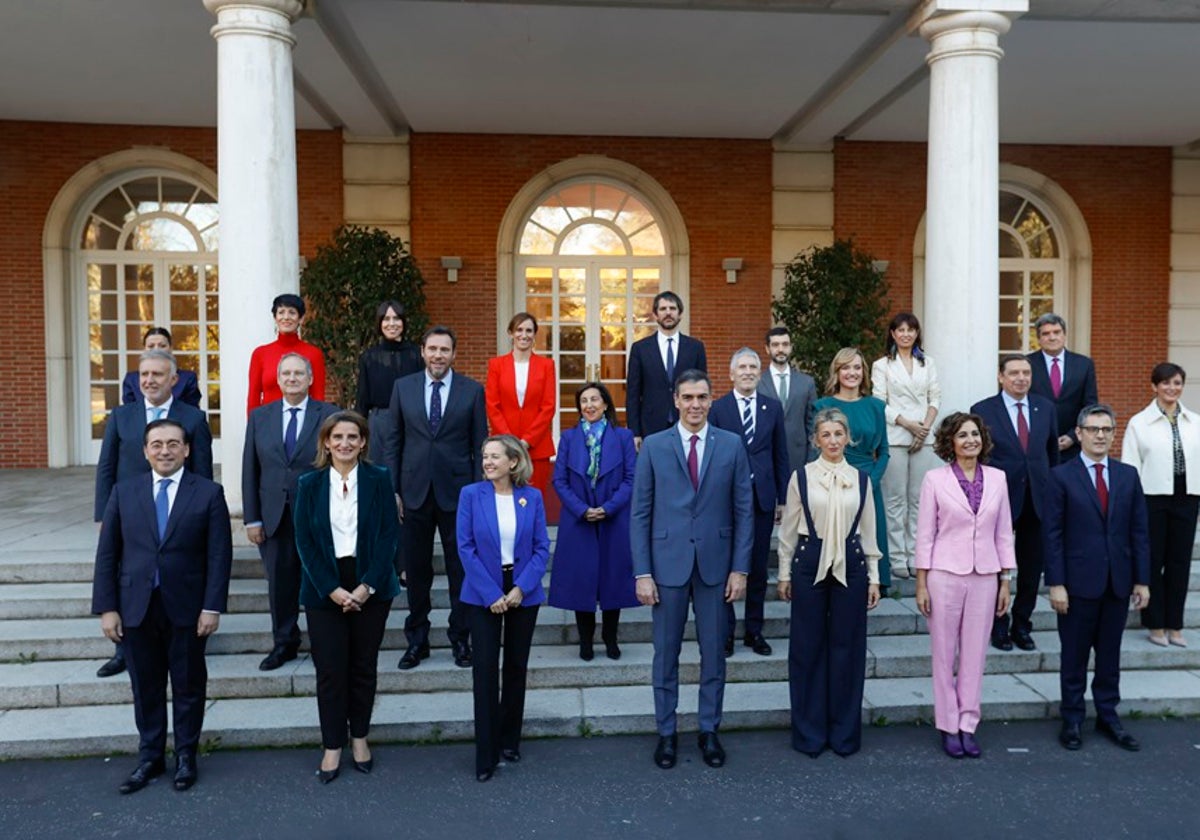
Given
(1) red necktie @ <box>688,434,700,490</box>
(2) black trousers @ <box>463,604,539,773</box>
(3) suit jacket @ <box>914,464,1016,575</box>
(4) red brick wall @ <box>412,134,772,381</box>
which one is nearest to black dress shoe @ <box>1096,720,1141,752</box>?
(3) suit jacket @ <box>914,464,1016,575</box>

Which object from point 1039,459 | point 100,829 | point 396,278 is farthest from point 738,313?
point 100,829

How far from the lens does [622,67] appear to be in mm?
8891

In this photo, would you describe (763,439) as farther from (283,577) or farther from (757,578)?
(283,577)

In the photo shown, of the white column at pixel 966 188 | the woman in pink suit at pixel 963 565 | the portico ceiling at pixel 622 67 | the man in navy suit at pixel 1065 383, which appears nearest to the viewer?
the woman in pink suit at pixel 963 565

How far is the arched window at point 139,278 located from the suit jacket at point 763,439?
863 centimetres

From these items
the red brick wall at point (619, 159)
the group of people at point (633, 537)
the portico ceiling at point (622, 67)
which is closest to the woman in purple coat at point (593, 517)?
the group of people at point (633, 537)

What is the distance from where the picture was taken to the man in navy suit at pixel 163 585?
3984 mm

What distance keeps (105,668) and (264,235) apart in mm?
3019

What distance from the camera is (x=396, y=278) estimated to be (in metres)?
10.5

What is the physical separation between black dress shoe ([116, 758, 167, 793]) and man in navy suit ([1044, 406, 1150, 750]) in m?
4.40

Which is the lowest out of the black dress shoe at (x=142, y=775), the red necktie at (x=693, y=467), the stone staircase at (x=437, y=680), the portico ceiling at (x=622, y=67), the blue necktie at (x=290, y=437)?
the black dress shoe at (x=142, y=775)

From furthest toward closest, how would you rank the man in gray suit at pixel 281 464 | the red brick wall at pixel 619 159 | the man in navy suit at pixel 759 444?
the red brick wall at pixel 619 159, the man in navy suit at pixel 759 444, the man in gray suit at pixel 281 464

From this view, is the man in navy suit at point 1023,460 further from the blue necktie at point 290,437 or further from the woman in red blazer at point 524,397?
the blue necktie at point 290,437

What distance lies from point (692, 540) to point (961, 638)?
146 cm
